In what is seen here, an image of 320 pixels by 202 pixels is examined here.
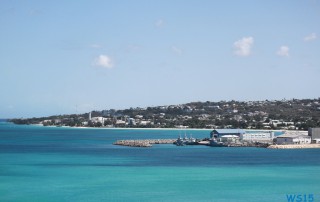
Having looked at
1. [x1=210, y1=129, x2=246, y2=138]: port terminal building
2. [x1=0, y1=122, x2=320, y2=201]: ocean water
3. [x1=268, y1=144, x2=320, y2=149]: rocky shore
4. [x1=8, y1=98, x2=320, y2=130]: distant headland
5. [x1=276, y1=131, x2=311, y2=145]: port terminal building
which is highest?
[x1=8, y1=98, x2=320, y2=130]: distant headland

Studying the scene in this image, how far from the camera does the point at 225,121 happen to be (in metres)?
95.5

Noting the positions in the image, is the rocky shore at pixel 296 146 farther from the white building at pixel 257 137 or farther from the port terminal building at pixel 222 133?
the port terminal building at pixel 222 133

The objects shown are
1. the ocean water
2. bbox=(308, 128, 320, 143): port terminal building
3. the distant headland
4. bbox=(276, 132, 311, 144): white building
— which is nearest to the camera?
the ocean water

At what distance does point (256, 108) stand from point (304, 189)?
3942 inches

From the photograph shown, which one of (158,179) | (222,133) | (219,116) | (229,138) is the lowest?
(158,179)

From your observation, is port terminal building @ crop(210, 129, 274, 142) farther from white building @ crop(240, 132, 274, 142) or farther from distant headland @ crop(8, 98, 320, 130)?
distant headland @ crop(8, 98, 320, 130)

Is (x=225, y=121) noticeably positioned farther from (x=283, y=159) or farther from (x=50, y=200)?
(x=50, y=200)

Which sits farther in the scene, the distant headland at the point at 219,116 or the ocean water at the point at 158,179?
the distant headland at the point at 219,116

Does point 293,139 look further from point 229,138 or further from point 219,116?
point 219,116

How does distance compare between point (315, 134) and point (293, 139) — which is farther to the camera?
point (315, 134)

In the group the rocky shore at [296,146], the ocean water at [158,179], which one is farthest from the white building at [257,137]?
the ocean water at [158,179]

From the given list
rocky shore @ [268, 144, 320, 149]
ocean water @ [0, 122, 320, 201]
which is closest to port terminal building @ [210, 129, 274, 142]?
rocky shore @ [268, 144, 320, 149]

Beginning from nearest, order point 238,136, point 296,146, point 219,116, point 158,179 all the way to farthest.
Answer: point 158,179 < point 296,146 < point 238,136 < point 219,116

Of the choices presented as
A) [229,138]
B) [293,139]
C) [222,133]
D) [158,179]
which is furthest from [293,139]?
[158,179]
